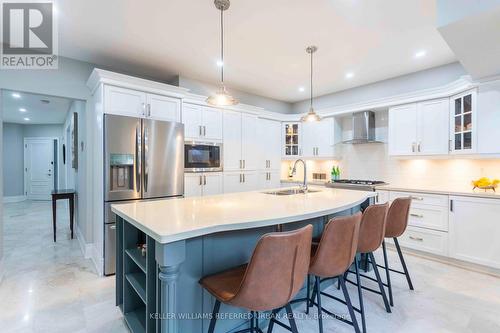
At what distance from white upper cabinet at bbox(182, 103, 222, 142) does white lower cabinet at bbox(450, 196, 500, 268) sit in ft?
11.3

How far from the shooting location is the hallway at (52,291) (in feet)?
6.73

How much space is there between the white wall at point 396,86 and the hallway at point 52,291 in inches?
187

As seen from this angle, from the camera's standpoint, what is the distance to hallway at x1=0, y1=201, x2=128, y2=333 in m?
2.05

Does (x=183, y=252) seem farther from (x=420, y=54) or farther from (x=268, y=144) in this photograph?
(x=268, y=144)

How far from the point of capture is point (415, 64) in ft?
11.8

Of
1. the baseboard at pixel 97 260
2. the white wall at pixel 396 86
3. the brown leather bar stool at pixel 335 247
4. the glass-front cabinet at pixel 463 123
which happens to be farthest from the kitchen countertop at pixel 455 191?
the baseboard at pixel 97 260

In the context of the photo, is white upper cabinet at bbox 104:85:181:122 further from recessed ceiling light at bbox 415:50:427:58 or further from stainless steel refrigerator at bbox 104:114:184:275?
recessed ceiling light at bbox 415:50:427:58

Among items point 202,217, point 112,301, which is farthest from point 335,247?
point 112,301

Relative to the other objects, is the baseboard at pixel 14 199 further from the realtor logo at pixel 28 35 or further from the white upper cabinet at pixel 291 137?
the white upper cabinet at pixel 291 137

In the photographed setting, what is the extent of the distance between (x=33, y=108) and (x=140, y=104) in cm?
460

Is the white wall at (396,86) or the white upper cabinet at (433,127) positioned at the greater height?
the white wall at (396,86)

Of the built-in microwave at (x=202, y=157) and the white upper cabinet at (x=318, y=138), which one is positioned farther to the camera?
the white upper cabinet at (x=318, y=138)

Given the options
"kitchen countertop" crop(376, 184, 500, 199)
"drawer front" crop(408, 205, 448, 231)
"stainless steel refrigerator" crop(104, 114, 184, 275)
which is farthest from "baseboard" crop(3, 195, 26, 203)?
"drawer front" crop(408, 205, 448, 231)

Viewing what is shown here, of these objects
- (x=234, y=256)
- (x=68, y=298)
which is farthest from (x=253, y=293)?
(x=68, y=298)
